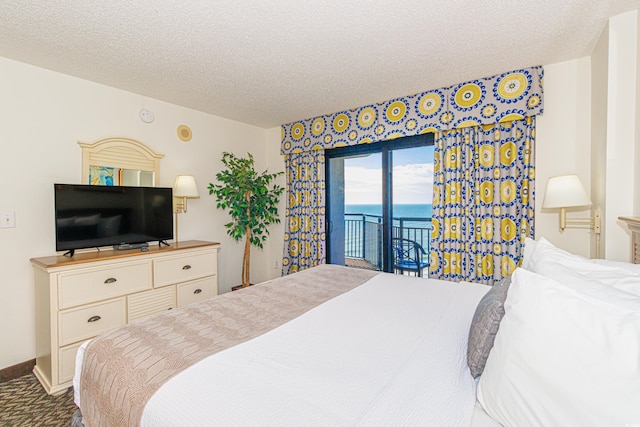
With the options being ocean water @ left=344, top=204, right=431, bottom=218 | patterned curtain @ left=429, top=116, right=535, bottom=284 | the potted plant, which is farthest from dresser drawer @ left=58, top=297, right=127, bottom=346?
patterned curtain @ left=429, top=116, right=535, bottom=284

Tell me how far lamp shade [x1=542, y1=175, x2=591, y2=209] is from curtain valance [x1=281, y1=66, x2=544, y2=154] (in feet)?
2.49

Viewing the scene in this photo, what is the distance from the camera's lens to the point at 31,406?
1.97 meters

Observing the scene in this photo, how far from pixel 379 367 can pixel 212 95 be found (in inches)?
124

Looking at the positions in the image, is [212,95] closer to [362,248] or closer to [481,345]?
[362,248]

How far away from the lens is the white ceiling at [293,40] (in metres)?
1.78

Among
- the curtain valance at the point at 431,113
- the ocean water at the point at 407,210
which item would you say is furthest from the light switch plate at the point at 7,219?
the ocean water at the point at 407,210

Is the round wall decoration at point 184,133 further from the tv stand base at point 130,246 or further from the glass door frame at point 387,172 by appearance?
the glass door frame at point 387,172

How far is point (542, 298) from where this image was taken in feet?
2.57

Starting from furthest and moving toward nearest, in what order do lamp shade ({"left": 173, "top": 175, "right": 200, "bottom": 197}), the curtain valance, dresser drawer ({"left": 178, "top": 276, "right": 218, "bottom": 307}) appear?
lamp shade ({"left": 173, "top": 175, "right": 200, "bottom": 197}) < dresser drawer ({"left": 178, "top": 276, "right": 218, "bottom": 307}) < the curtain valance

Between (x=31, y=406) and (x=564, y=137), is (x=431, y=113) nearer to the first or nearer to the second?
(x=564, y=137)

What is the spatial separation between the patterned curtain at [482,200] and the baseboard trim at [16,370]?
3.81 metres

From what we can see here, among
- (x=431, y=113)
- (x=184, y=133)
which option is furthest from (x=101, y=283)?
(x=431, y=113)

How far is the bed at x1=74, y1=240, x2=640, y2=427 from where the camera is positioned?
26.4 inches

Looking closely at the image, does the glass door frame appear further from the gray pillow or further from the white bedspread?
the gray pillow
